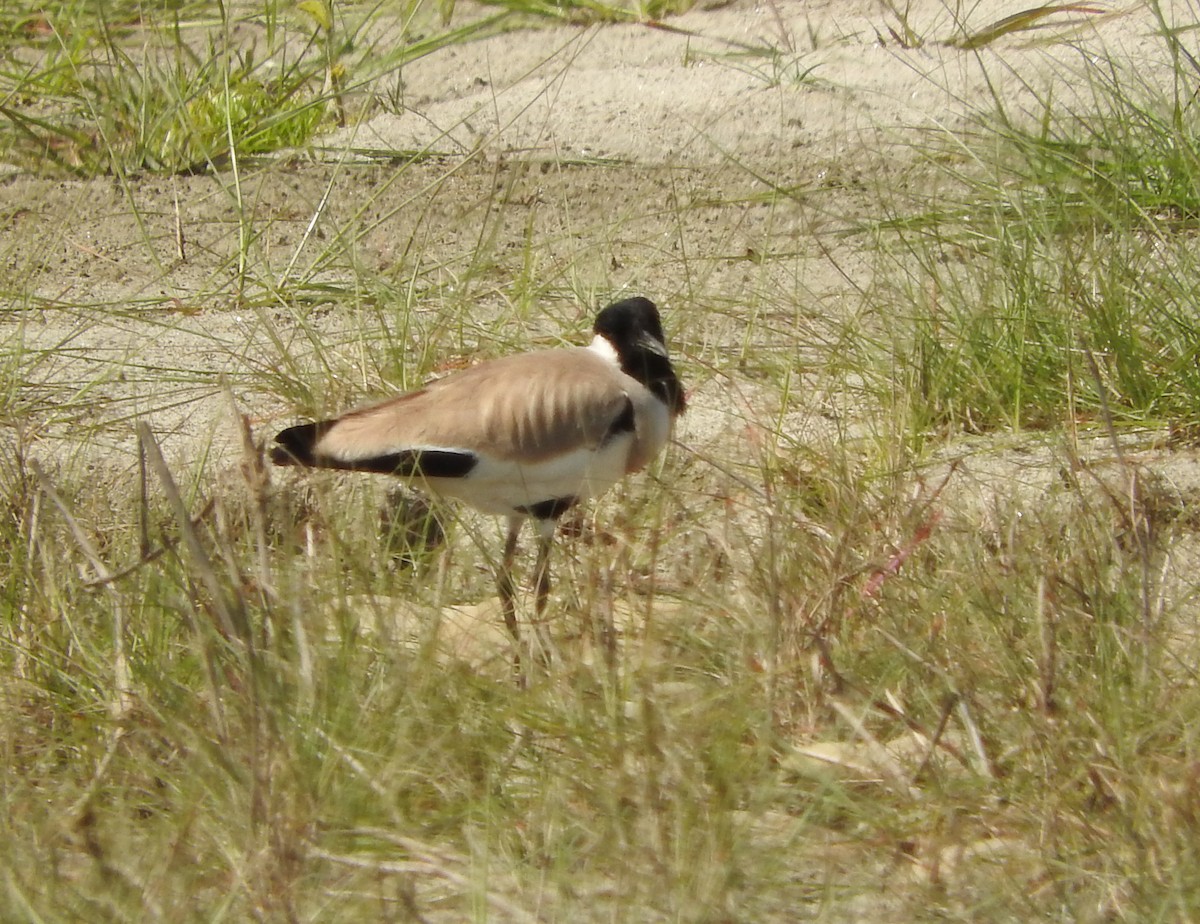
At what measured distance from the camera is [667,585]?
3291 mm

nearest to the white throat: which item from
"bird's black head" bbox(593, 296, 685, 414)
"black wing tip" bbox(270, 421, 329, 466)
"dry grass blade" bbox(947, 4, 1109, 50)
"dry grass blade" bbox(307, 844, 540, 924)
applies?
"bird's black head" bbox(593, 296, 685, 414)

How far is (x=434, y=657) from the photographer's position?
2717 millimetres

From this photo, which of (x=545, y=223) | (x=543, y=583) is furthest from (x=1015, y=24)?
(x=543, y=583)

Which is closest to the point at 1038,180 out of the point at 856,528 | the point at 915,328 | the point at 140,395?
the point at 915,328

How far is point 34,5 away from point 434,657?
4.13 meters

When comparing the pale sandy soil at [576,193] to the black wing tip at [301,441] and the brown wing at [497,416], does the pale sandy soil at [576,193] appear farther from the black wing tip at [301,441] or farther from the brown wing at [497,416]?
the black wing tip at [301,441]

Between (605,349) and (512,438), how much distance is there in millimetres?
454

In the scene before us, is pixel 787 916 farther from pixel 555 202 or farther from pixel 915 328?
pixel 555 202

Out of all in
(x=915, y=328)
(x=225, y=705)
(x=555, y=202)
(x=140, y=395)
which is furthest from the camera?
(x=555, y=202)

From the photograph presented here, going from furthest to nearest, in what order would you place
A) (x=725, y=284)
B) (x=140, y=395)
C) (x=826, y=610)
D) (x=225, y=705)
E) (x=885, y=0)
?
(x=885, y=0) < (x=725, y=284) < (x=140, y=395) < (x=826, y=610) < (x=225, y=705)

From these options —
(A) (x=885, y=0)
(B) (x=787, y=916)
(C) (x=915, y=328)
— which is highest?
(A) (x=885, y=0)

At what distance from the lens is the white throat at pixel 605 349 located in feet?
12.6

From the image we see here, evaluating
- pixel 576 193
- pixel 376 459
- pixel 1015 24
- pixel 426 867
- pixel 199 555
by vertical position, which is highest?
pixel 1015 24

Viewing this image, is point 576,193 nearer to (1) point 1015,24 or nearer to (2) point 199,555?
(1) point 1015,24
